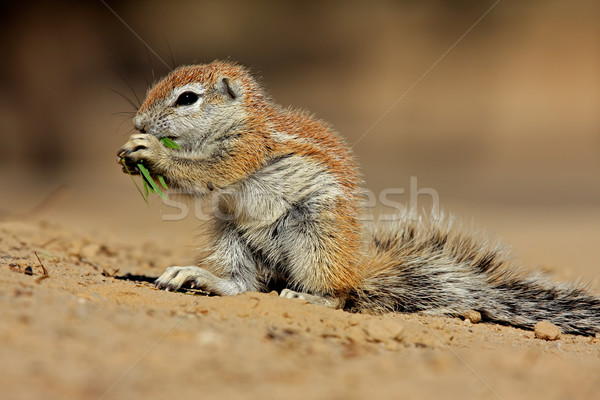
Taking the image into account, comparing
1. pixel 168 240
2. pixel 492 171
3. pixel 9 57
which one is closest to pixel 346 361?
pixel 168 240

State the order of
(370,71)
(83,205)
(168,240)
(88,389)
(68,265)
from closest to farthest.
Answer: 1. (88,389)
2. (68,265)
3. (168,240)
4. (83,205)
5. (370,71)

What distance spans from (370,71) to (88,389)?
11080mm

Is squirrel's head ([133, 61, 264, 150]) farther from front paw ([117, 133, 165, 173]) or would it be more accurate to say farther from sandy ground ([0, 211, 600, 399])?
sandy ground ([0, 211, 600, 399])

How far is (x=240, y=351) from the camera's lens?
2.38 meters

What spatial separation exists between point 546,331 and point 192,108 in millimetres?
2882

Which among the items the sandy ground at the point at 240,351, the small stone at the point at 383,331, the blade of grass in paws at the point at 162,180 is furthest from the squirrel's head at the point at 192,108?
the small stone at the point at 383,331

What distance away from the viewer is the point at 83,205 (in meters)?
10.1

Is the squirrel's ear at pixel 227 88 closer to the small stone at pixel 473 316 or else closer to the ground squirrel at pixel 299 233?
the ground squirrel at pixel 299 233

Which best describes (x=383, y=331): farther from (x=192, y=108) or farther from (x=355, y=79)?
(x=355, y=79)

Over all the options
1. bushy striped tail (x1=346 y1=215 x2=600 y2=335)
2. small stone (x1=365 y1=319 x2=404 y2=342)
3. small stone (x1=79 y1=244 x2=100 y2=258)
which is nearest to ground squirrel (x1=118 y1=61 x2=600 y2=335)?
bushy striped tail (x1=346 y1=215 x2=600 y2=335)

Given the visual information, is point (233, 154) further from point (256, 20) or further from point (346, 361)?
point (256, 20)

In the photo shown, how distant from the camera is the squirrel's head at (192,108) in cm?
426

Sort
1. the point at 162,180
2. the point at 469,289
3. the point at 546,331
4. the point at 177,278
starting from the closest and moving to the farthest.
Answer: the point at 546,331, the point at 177,278, the point at 469,289, the point at 162,180

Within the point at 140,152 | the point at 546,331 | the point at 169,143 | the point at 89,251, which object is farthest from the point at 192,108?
the point at 546,331
